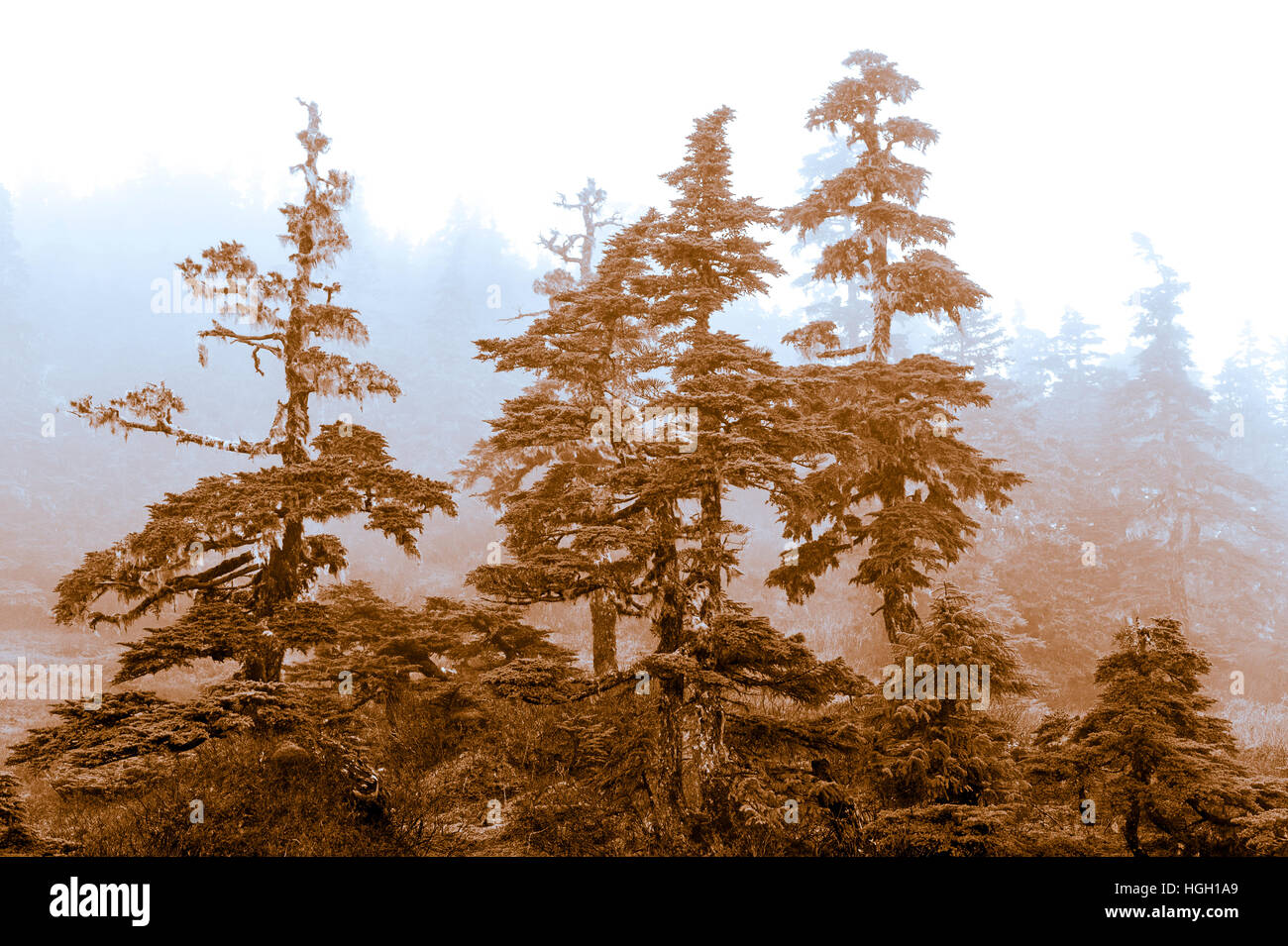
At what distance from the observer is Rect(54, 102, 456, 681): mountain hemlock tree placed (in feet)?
27.5

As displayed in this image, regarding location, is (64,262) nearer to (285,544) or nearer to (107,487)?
(107,487)

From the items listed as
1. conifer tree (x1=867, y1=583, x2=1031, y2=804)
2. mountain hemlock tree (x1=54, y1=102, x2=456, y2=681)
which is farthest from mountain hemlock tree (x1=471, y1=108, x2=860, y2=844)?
mountain hemlock tree (x1=54, y1=102, x2=456, y2=681)

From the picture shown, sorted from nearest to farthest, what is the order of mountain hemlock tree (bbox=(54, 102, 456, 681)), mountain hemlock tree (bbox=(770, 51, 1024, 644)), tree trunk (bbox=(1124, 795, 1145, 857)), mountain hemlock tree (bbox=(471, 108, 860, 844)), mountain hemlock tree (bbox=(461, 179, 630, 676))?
tree trunk (bbox=(1124, 795, 1145, 857))
mountain hemlock tree (bbox=(54, 102, 456, 681))
mountain hemlock tree (bbox=(471, 108, 860, 844))
mountain hemlock tree (bbox=(461, 179, 630, 676))
mountain hemlock tree (bbox=(770, 51, 1024, 644))

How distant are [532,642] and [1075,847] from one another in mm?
9679

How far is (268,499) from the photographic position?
8602 millimetres

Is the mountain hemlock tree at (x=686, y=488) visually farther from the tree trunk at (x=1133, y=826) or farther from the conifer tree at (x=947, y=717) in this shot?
the tree trunk at (x=1133, y=826)

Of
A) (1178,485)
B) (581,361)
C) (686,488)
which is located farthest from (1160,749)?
(1178,485)

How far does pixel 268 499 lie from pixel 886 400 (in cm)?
1070

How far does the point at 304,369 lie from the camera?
11281mm

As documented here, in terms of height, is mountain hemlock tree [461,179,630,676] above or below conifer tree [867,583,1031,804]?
above

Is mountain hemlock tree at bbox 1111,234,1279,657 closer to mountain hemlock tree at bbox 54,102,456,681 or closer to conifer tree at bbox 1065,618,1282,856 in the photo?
conifer tree at bbox 1065,618,1282,856

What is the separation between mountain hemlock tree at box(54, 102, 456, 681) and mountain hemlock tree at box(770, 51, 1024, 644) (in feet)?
22.0

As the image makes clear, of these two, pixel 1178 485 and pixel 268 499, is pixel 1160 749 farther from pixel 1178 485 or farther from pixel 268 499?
→ pixel 1178 485
